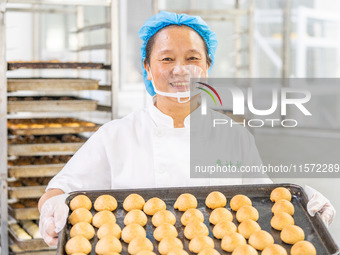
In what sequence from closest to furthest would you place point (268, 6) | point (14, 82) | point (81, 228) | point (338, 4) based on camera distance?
1. point (81, 228)
2. point (14, 82)
3. point (338, 4)
4. point (268, 6)

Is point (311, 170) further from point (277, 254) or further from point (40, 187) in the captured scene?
point (277, 254)

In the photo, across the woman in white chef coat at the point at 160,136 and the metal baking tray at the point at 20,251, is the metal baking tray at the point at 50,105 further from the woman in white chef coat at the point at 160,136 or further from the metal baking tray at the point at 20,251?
the woman in white chef coat at the point at 160,136

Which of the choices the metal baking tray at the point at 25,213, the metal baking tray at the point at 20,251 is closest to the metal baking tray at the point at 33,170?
the metal baking tray at the point at 25,213

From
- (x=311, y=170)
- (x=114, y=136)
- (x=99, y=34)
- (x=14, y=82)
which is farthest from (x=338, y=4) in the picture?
(x=114, y=136)

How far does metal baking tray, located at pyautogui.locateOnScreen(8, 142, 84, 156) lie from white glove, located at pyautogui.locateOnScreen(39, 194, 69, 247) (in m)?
1.74

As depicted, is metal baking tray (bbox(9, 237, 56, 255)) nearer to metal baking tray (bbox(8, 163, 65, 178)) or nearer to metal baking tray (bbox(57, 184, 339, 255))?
metal baking tray (bbox(8, 163, 65, 178))

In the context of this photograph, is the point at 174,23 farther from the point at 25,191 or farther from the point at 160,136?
the point at 25,191

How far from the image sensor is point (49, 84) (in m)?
3.28

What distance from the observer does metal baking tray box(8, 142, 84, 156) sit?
3.24 m

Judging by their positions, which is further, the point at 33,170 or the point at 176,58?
the point at 33,170

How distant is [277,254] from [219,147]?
758 millimetres

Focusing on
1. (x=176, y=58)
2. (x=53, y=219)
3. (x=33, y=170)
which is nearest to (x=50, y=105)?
(x=33, y=170)

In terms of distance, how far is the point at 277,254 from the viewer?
135 centimetres

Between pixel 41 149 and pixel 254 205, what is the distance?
77.4 inches
